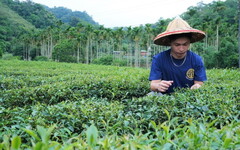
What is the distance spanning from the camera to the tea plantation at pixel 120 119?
1.10 m

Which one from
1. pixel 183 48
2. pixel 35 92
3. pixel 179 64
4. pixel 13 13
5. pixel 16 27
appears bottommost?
pixel 35 92

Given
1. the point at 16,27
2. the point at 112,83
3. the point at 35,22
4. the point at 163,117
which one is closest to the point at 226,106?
the point at 163,117

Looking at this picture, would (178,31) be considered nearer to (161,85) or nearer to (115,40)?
(161,85)

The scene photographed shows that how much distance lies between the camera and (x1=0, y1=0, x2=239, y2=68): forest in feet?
99.9

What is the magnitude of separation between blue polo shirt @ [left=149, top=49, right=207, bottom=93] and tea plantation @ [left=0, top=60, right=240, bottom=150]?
0.28 m

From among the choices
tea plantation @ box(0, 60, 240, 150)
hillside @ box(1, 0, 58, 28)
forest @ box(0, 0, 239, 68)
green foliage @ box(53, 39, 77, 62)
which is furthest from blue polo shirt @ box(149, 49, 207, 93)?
hillside @ box(1, 0, 58, 28)

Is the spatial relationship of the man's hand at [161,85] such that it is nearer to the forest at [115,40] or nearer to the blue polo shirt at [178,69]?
the blue polo shirt at [178,69]

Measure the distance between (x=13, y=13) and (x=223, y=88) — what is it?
3281 inches

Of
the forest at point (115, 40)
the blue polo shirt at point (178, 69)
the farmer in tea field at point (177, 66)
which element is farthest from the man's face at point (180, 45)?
the forest at point (115, 40)

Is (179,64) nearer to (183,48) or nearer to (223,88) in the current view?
(183,48)

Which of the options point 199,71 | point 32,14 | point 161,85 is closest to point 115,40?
point 32,14

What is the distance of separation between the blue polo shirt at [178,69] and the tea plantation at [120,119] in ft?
0.91

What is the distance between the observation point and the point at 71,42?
44344 millimetres

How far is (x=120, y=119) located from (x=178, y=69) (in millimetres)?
1625
